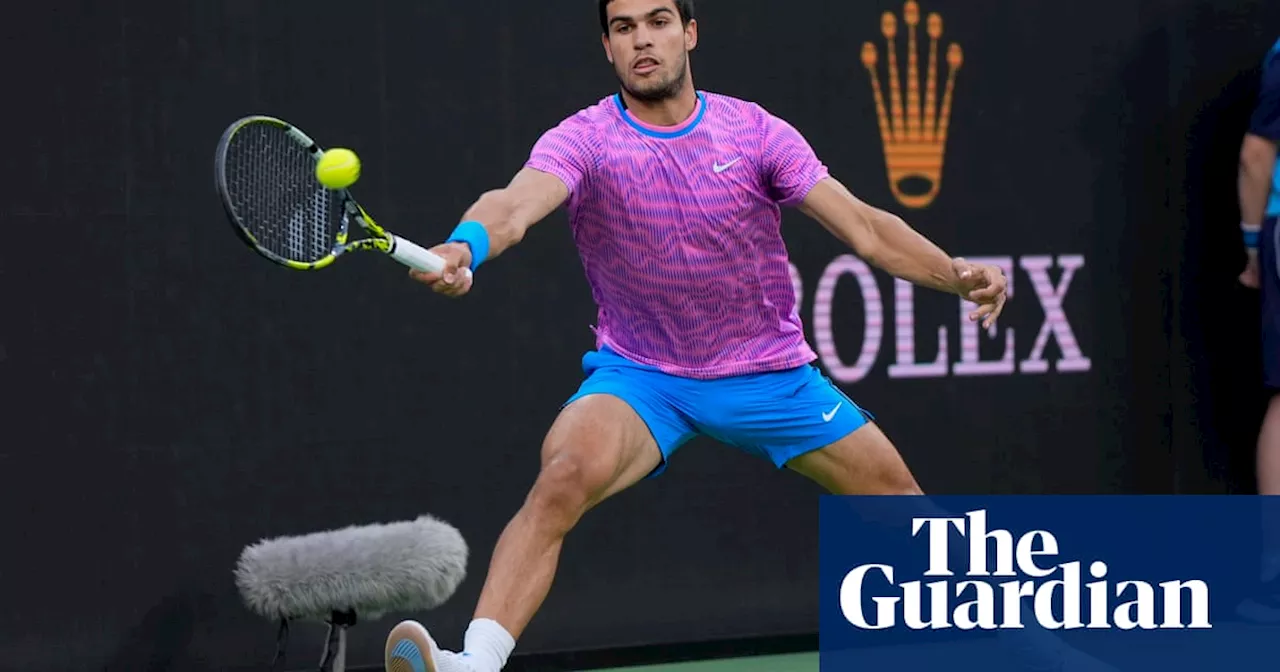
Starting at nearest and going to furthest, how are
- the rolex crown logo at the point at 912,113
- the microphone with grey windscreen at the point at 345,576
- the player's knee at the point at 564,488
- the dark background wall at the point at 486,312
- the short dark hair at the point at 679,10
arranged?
1. the player's knee at the point at 564,488
2. the short dark hair at the point at 679,10
3. the microphone with grey windscreen at the point at 345,576
4. the dark background wall at the point at 486,312
5. the rolex crown logo at the point at 912,113

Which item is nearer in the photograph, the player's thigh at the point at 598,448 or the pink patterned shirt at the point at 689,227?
the player's thigh at the point at 598,448

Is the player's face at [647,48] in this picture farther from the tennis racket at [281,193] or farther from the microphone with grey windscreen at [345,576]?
the microphone with grey windscreen at [345,576]

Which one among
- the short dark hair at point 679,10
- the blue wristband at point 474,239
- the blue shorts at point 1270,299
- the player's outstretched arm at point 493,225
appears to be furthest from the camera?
the blue shorts at point 1270,299

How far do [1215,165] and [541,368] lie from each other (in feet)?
7.70

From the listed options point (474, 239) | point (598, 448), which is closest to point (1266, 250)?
point (598, 448)

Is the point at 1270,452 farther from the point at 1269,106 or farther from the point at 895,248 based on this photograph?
the point at 895,248

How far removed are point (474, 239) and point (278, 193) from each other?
0.39 metres

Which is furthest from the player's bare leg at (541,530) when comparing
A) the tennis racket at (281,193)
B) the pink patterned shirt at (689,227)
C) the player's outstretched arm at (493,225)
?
the tennis racket at (281,193)

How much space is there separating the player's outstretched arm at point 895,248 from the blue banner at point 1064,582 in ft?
4.10

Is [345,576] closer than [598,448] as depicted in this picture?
No

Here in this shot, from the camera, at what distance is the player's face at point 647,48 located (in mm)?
4098

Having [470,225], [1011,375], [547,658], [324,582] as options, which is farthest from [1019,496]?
[470,225]

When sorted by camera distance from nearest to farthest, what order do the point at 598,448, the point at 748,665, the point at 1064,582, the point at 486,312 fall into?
the point at 598,448
the point at 486,312
the point at 748,665
the point at 1064,582

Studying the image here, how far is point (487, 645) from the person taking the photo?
358cm
